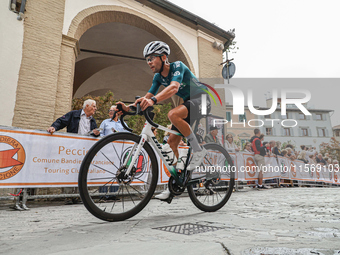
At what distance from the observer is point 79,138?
15.6 ft

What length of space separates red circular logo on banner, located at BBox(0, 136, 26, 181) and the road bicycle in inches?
95.1

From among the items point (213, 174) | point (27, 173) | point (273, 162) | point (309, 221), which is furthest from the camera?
point (273, 162)

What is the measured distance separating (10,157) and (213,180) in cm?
338

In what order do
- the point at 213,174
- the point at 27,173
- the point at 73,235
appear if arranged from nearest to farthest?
1. the point at 73,235
2. the point at 213,174
3. the point at 27,173

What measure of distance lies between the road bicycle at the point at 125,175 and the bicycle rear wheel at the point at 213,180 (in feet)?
0.08

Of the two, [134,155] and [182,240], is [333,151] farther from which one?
[182,240]

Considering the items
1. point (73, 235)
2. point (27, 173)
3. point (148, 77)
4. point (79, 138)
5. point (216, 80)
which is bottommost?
point (73, 235)

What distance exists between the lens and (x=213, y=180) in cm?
335

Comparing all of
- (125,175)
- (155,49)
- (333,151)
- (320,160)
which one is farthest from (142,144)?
(333,151)

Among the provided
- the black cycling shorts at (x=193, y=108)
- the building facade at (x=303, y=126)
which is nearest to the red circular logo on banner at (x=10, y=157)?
the black cycling shorts at (x=193, y=108)

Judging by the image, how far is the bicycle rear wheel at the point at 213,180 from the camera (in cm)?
309

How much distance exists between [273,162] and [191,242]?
949 cm

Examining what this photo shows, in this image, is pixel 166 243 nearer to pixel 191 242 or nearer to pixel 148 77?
pixel 191 242

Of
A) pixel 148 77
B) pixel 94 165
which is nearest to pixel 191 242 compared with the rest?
pixel 94 165
